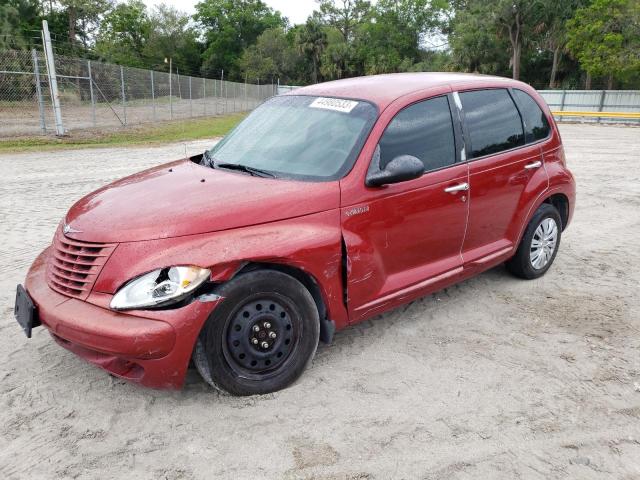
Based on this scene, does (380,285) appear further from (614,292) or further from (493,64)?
(493,64)

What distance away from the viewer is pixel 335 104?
155 inches

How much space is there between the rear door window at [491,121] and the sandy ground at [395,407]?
130 centimetres

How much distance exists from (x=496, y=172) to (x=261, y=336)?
2378mm

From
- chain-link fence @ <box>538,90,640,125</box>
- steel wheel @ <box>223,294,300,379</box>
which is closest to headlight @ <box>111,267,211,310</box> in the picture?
steel wheel @ <box>223,294,300,379</box>

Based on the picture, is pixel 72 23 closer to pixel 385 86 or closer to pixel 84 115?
pixel 84 115

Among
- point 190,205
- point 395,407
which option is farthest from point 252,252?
point 395,407

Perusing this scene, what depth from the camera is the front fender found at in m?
2.85

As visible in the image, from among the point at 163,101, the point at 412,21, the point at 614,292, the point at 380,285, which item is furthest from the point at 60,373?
the point at 412,21

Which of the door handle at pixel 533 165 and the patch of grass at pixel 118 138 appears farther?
the patch of grass at pixel 118 138

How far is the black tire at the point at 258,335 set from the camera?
2.95m

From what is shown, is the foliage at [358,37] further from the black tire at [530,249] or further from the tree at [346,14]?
the black tire at [530,249]

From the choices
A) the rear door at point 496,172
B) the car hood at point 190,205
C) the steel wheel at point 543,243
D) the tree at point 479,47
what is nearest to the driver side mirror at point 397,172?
the car hood at point 190,205

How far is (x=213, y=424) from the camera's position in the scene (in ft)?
9.72

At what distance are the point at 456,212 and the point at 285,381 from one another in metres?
1.78
